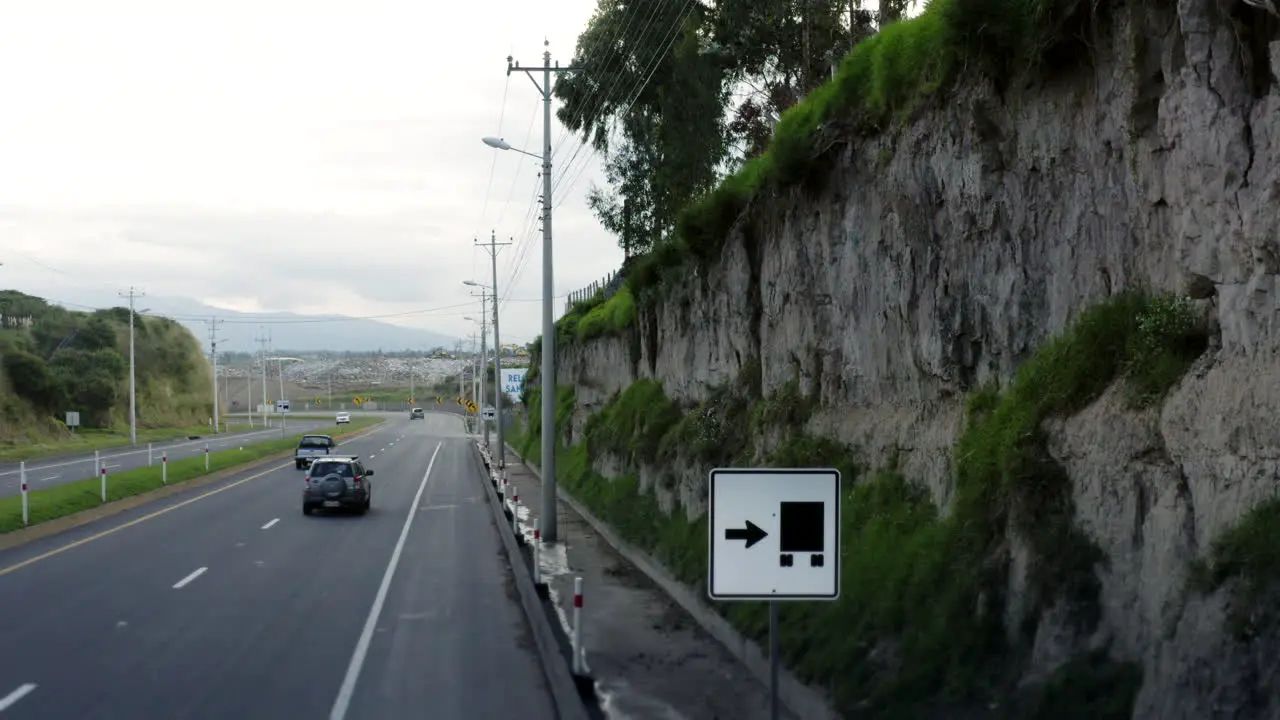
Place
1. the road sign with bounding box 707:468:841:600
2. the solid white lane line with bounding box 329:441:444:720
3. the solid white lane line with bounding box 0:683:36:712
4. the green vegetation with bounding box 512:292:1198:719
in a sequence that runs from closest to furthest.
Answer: the road sign with bounding box 707:468:841:600
the green vegetation with bounding box 512:292:1198:719
the solid white lane line with bounding box 0:683:36:712
the solid white lane line with bounding box 329:441:444:720

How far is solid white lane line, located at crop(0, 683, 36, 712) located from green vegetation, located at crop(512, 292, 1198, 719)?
24.1ft

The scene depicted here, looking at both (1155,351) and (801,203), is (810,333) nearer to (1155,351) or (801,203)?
(801,203)

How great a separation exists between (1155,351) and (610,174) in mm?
33855

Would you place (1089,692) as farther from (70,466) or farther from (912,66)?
(70,466)

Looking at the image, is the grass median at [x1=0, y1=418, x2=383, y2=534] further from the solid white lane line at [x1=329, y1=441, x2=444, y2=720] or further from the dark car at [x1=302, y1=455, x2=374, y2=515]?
the solid white lane line at [x1=329, y1=441, x2=444, y2=720]

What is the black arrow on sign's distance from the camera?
6.35 meters

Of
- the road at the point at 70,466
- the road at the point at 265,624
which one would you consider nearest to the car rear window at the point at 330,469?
the road at the point at 265,624

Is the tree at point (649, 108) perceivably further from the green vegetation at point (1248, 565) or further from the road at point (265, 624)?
the green vegetation at point (1248, 565)

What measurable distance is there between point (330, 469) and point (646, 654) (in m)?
20.9

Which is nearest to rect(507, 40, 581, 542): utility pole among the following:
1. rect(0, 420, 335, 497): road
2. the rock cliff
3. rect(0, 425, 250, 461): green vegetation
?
the rock cliff

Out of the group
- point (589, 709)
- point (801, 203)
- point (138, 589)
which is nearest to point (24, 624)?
point (138, 589)

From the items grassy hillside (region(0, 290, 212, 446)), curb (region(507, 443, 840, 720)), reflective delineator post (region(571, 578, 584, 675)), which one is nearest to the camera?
curb (region(507, 443, 840, 720))

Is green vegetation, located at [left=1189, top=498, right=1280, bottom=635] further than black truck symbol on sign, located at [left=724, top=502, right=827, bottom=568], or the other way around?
black truck symbol on sign, located at [left=724, top=502, right=827, bottom=568]

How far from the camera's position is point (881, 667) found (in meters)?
9.20
